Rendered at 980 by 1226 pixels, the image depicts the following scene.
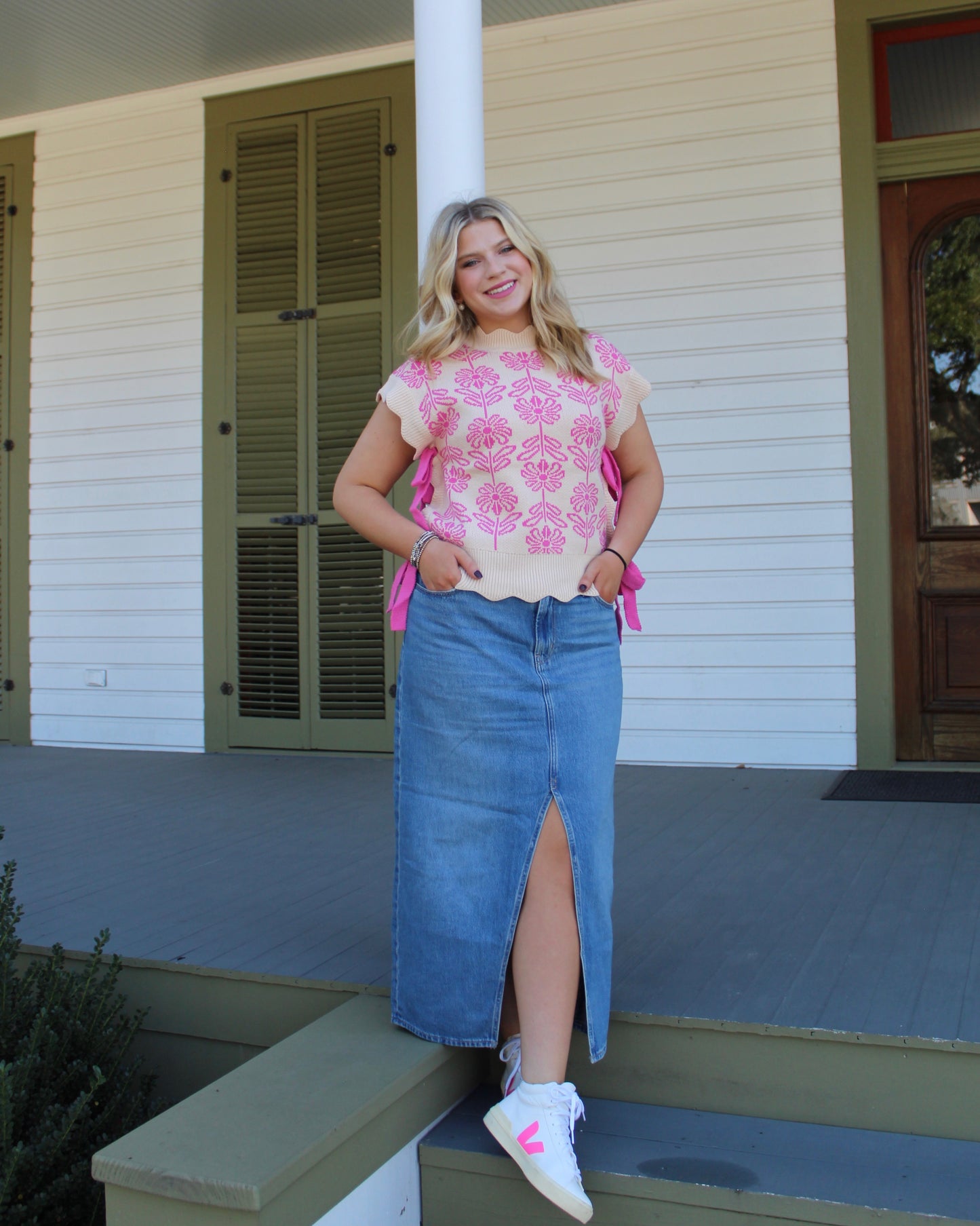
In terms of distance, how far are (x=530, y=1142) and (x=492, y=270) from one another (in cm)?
123

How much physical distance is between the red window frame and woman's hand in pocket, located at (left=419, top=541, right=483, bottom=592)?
3262 millimetres

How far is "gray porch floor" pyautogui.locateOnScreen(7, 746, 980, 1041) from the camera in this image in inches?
74.7

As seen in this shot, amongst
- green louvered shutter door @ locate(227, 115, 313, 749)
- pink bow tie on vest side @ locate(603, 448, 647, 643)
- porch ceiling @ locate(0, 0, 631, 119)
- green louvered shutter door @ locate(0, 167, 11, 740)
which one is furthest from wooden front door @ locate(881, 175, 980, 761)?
green louvered shutter door @ locate(0, 167, 11, 740)

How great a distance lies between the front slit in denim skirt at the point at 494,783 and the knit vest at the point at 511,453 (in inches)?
2.3

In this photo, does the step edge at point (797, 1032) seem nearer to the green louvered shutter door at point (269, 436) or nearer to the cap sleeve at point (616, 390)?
the cap sleeve at point (616, 390)

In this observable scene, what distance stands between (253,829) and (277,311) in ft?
7.96

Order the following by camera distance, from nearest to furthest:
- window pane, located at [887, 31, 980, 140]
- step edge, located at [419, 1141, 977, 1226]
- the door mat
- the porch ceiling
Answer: step edge, located at [419, 1141, 977, 1226], the door mat, window pane, located at [887, 31, 980, 140], the porch ceiling

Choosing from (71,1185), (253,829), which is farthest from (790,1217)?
(253,829)

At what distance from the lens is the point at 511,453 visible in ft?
5.54

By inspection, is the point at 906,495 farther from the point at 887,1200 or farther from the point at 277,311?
the point at 887,1200

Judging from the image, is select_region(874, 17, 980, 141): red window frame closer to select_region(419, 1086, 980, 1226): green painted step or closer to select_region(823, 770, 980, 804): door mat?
select_region(823, 770, 980, 804): door mat

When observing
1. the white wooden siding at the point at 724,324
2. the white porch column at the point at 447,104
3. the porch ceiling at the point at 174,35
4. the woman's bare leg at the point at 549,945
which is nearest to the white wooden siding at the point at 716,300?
the white wooden siding at the point at 724,324

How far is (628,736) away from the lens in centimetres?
436

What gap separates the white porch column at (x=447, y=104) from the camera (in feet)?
8.31
